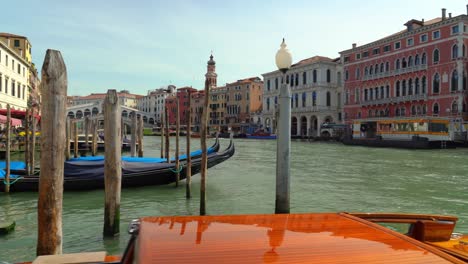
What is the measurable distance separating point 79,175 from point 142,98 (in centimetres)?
8155

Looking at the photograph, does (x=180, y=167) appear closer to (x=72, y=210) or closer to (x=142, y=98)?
(x=72, y=210)

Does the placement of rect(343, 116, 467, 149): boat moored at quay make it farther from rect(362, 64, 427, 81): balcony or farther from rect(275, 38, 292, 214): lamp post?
rect(275, 38, 292, 214): lamp post

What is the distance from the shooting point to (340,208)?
263 inches

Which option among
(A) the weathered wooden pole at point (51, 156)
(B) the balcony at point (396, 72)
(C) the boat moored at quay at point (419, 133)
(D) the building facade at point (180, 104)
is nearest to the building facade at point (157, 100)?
(D) the building facade at point (180, 104)

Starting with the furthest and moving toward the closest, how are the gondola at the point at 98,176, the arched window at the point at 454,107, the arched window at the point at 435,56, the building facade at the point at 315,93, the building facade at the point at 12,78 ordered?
the building facade at the point at 315,93, the arched window at the point at 435,56, the arched window at the point at 454,107, the building facade at the point at 12,78, the gondola at the point at 98,176

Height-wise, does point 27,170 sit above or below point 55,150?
below

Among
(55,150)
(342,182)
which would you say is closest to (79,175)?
(55,150)

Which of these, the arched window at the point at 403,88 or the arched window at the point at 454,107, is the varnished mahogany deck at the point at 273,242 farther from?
the arched window at the point at 403,88

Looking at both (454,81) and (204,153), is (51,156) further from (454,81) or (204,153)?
(454,81)

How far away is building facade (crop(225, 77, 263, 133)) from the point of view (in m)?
56.9

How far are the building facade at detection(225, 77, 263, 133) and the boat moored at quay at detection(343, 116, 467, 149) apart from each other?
1119 inches

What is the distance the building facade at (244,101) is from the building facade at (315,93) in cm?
1179

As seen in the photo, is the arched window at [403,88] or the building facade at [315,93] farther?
the building facade at [315,93]

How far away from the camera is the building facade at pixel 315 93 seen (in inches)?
1629
